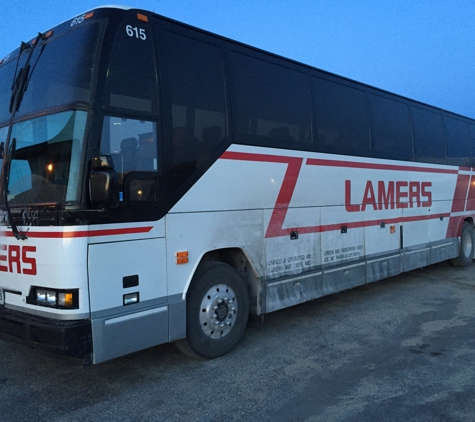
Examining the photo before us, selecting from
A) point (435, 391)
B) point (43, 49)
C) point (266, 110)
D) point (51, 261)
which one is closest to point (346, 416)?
point (435, 391)

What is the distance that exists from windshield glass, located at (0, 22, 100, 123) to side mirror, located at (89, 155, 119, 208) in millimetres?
648

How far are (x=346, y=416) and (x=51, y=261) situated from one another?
2916 millimetres

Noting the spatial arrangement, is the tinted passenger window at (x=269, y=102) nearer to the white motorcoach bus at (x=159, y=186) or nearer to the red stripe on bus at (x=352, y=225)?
the white motorcoach bus at (x=159, y=186)

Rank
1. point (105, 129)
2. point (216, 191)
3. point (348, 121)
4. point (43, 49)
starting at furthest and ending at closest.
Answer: point (348, 121), point (216, 191), point (43, 49), point (105, 129)

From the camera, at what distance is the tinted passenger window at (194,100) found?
15.8 feet

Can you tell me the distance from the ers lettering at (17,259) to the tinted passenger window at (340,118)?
170 inches

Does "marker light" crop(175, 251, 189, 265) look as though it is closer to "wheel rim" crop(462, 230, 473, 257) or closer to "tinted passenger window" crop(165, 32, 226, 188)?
"tinted passenger window" crop(165, 32, 226, 188)

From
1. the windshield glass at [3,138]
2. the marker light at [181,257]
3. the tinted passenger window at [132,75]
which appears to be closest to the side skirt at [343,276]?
the marker light at [181,257]

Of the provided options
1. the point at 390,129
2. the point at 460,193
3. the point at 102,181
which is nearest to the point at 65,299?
the point at 102,181

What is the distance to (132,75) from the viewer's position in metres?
4.41

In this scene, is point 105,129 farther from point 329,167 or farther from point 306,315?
point 306,315

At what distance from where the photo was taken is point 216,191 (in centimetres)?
521

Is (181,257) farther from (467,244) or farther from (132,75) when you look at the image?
(467,244)

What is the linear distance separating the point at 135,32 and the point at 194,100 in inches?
37.2
